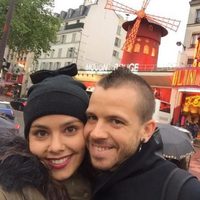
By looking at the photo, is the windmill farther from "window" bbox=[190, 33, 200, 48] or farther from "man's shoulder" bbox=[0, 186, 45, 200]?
"man's shoulder" bbox=[0, 186, 45, 200]

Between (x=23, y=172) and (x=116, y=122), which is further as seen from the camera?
(x=116, y=122)

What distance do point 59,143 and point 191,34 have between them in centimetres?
3464

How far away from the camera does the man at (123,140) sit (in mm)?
2006

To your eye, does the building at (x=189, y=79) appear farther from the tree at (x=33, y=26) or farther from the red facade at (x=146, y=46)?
the tree at (x=33, y=26)

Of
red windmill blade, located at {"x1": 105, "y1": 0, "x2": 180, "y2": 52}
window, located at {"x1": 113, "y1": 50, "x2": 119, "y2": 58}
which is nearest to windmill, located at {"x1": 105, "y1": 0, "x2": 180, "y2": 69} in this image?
red windmill blade, located at {"x1": 105, "y1": 0, "x2": 180, "y2": 52}

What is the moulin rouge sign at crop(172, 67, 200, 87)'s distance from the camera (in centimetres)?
2816

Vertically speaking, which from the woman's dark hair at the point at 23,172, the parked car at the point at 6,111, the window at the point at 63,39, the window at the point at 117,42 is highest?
the window at the point at 117,42

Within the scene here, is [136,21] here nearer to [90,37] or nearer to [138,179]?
[90,37]

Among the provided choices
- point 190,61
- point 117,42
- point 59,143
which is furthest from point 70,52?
point 59,143

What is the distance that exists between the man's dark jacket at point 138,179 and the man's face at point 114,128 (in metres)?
0.05

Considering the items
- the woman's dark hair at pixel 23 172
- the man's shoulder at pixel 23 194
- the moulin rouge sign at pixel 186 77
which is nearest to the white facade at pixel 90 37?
the moulin rouge sign at pixel 186 77

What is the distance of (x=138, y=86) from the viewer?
215 centimetres

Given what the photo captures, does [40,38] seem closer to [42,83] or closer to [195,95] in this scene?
[195,95]

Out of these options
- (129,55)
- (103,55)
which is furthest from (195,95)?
(103,55)
